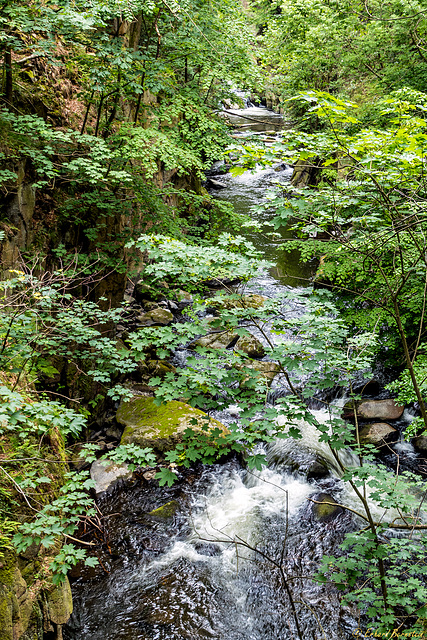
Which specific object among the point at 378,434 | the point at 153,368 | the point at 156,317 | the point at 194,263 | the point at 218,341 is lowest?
the point at 153,368

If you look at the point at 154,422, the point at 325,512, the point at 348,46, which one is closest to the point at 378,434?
the point at 325,512

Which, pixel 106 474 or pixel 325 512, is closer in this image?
pixel 325 512

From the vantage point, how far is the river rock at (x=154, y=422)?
21.3ft

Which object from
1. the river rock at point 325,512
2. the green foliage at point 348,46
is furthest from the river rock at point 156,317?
the green foliage at point 348,46

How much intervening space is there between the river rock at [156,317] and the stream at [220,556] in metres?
4.16

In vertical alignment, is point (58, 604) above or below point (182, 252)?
below

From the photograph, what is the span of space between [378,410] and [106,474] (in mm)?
4930

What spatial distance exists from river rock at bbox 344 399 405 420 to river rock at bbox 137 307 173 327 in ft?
16.0

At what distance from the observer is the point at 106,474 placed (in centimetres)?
625

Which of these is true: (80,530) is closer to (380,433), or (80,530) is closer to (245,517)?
(245,517)

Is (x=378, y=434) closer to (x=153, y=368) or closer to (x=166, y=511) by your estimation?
(x=166, y=511)

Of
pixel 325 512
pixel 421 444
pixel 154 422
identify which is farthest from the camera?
pixel 154 422

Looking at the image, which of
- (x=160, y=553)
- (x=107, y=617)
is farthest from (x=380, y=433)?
(x=107, y=617)

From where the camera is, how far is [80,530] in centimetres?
541
